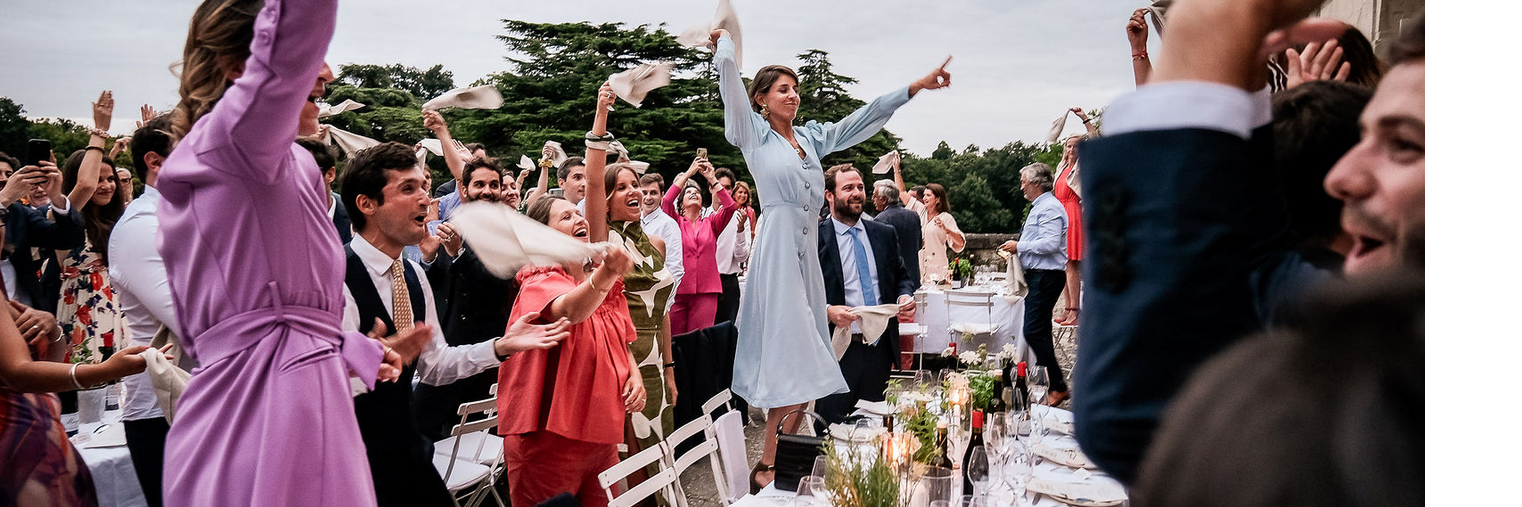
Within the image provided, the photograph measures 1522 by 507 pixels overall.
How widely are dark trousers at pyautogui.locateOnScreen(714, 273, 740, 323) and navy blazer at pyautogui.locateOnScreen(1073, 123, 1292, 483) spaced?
6187 millimetres

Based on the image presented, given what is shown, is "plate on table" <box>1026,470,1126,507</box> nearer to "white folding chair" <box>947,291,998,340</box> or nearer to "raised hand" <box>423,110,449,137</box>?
"raised hand" <box>423,110,449,137</box>

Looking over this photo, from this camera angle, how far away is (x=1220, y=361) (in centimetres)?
41

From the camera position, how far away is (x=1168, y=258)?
41 centimetres

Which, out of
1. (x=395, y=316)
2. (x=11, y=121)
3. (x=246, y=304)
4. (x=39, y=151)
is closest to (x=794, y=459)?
(x=395, y=316)

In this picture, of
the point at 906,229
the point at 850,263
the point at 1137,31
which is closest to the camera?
the point at 1137,31

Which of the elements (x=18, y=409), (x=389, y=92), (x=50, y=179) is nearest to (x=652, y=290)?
(x=18, y=409)

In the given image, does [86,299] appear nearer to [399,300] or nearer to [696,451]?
[399,300]

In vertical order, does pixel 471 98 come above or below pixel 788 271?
above

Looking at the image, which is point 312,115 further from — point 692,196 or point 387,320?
point 692,196

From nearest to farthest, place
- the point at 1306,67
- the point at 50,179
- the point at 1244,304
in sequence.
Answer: the point at 1244,304, the point at 1306,67, the point at 50,179

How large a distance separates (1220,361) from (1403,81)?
0.17m

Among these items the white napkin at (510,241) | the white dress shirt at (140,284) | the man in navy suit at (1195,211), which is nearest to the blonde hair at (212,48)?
the white napkin at (510,241)

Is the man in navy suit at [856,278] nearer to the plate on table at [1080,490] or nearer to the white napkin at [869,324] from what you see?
the white napkin at [869,324]

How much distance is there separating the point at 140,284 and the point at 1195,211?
2205 millimetres
